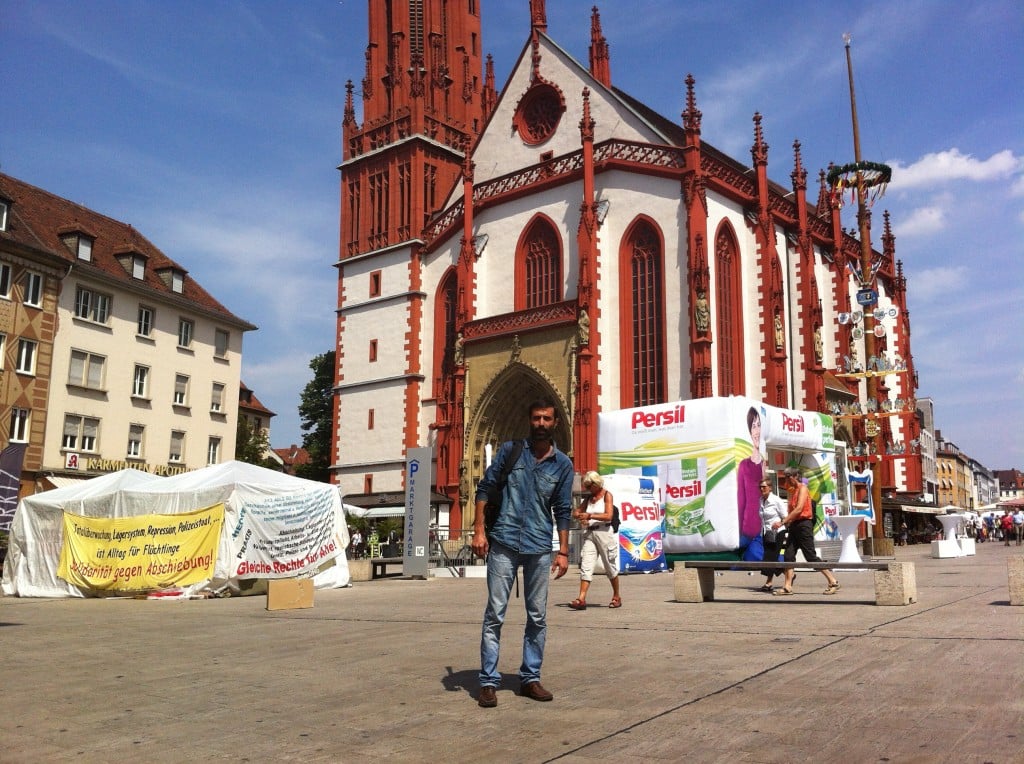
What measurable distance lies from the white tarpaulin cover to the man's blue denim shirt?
11.8 m

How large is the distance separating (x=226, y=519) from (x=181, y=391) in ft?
83.9

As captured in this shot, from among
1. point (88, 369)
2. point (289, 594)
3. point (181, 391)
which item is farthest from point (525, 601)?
point (181, 391)

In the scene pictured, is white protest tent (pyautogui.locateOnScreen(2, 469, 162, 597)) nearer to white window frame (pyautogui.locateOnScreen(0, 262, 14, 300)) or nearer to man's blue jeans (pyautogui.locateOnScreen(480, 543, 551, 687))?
man's blue jeans (pyautogui.locateOnScreen(480, 543, 551, 687))

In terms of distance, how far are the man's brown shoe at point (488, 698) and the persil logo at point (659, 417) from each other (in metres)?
15.6

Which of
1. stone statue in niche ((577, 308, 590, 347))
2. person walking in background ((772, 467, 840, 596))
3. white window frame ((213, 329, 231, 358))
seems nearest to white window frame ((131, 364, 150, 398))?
white window frame ((213, 329, 231, 358))

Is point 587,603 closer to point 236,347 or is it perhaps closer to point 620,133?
point 620,133

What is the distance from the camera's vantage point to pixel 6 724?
496 centimetres

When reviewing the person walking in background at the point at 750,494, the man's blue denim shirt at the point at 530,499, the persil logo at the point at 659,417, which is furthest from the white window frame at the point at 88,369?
the man's blue denim shirt at the point at 530,499

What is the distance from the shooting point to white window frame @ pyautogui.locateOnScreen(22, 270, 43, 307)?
110 ft

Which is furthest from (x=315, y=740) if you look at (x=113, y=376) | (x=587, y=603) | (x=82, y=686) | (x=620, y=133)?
(x=113, y=376)

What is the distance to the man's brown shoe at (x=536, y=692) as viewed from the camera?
5.27 metres

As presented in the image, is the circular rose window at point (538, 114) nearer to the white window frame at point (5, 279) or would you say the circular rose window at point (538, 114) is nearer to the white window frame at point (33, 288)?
the white window frame at point (33, 288)

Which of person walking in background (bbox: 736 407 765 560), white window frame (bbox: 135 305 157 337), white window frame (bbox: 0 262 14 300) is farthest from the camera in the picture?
white window frame (bbox: 135 305 157 337)

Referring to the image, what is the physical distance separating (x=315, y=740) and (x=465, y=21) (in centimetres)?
4651
